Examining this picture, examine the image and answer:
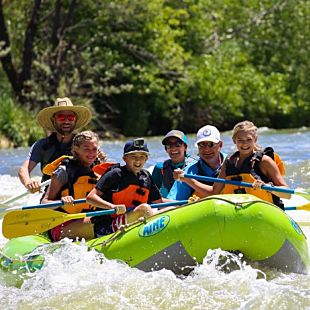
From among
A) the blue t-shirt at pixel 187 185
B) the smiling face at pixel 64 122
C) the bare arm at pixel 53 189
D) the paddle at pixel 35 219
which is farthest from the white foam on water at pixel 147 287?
the smiling face at pixel 64 122

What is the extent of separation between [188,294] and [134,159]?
1187 millimetres

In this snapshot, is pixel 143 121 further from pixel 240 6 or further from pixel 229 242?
pixel 229 242

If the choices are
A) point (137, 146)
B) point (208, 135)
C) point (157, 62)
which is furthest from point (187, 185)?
point (157, 62)

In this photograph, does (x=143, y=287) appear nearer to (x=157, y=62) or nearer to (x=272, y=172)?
(x=272, y=172)

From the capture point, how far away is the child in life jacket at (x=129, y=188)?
18.0ft

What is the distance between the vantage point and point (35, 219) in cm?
577

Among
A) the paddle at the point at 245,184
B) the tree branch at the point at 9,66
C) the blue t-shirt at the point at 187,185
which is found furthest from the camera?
the tree branch at the point at 9,66

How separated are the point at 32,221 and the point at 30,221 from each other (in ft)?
0.06

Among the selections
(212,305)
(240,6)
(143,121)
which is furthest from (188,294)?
(240,6)

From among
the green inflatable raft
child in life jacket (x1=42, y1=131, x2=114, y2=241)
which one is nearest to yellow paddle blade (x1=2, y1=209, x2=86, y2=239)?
child in life jacket (x1=42, y1=131, x2=114, y2=241)

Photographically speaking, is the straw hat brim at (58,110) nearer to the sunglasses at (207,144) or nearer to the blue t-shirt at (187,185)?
the blue t-shirt at (187,185)

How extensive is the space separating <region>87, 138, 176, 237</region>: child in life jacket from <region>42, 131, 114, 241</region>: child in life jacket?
25 cm

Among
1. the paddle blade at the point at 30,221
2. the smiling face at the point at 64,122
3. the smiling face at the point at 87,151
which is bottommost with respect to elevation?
the paddle blade at the point at 30,221

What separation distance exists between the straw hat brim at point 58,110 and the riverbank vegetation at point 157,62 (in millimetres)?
9514
